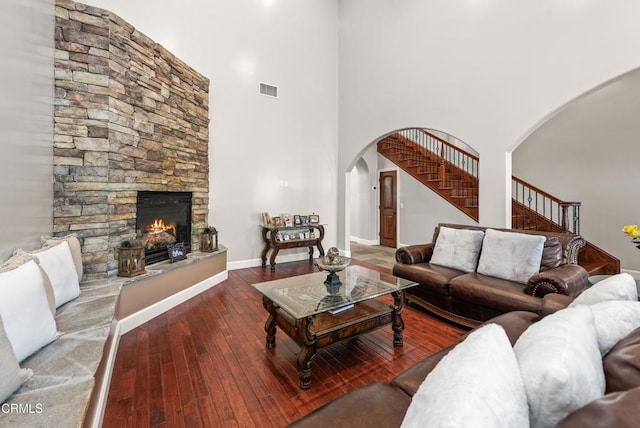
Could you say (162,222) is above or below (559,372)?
above

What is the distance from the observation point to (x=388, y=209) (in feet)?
26.3

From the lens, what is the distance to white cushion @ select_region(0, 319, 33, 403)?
4.03ft

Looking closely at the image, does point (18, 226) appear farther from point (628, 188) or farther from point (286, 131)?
point (628, 188)

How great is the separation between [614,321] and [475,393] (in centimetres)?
88

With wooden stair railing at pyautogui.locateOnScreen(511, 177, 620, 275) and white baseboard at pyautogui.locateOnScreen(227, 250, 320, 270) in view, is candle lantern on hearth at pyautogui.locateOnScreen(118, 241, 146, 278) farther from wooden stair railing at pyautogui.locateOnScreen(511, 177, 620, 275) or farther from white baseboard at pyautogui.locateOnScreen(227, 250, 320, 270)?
wooden stair railing at pyautogui.locateOnScreen(511, 177, 620, 275)

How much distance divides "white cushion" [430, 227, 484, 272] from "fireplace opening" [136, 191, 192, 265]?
3.40 metres

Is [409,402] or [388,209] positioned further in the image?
[388,209]

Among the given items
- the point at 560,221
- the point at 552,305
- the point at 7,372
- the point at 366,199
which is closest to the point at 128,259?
the point at 7,372

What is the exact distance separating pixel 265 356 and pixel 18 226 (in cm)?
215

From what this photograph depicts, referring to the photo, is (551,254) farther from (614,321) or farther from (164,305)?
(164,305)

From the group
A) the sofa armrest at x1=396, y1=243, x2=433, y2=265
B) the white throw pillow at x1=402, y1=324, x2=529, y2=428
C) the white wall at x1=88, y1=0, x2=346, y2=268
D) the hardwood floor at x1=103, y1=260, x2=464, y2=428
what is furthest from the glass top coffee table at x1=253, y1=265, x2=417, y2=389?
the white wall at x1=88, y1=0, x2=346, y2=268

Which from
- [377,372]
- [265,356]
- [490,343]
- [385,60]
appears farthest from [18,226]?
[385,60]

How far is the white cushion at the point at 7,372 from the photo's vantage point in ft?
4.03

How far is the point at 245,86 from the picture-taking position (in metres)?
5.15
